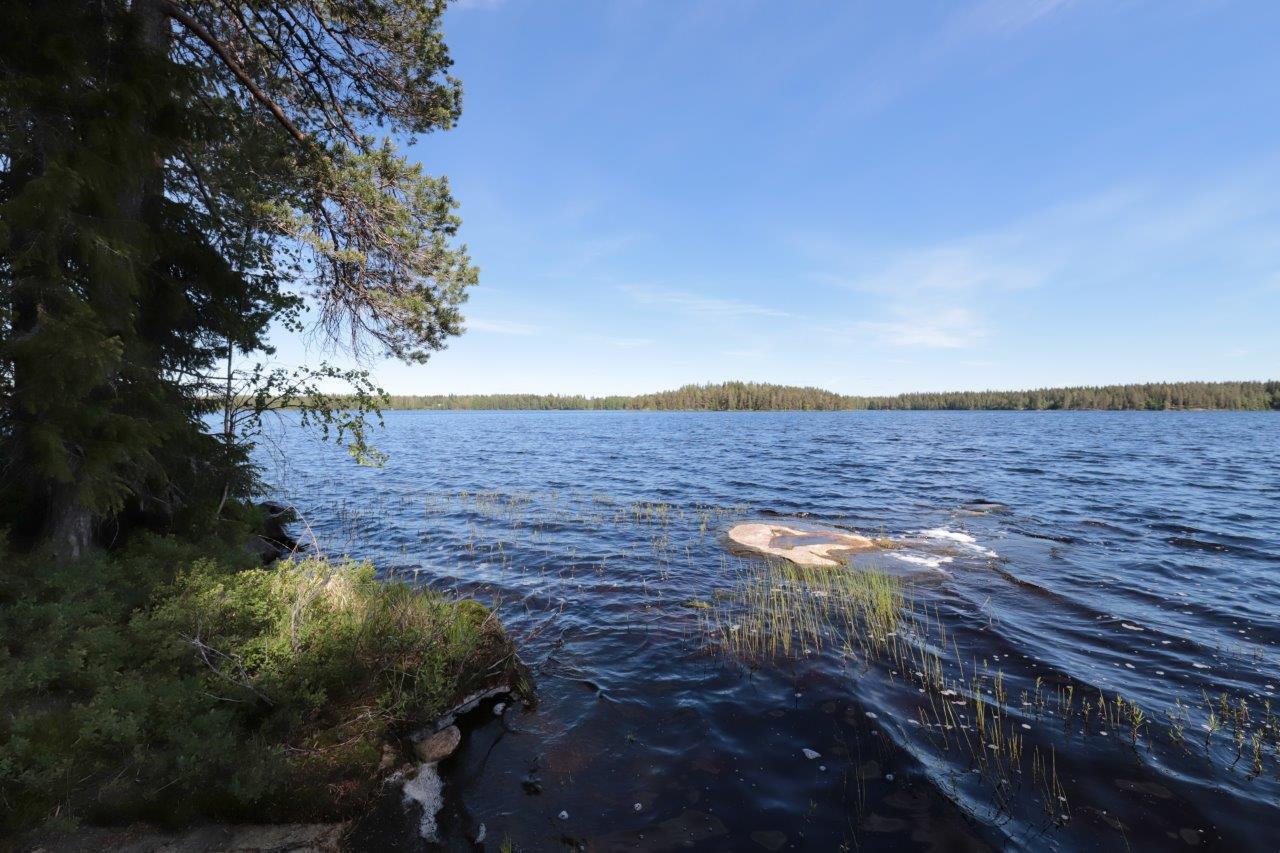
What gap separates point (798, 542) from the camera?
16.3m

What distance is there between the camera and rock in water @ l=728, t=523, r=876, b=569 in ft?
48.6

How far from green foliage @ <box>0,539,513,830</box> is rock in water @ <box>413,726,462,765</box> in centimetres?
28

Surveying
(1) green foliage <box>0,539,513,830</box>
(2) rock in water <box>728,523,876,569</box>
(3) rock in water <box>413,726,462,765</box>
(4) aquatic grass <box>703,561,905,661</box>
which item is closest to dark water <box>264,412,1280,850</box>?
(3) rock in water <box>413,726,462,765</box>

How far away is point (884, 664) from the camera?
9031mm

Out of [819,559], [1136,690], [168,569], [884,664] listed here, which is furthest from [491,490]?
[1136,690]

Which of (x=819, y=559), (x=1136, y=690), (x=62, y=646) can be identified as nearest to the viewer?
(x=62, y=646)

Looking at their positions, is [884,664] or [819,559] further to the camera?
[819,559]

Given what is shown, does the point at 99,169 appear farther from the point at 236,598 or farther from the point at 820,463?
the point at 820,463

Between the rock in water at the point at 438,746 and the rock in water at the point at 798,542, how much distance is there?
1024 cm

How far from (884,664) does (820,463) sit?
104 feet

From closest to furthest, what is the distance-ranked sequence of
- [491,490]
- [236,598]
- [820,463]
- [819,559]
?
[236,598] < [819,559] < [491,490] < [820,463]

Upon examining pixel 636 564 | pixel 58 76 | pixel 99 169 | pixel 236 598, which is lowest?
pixel 636 564

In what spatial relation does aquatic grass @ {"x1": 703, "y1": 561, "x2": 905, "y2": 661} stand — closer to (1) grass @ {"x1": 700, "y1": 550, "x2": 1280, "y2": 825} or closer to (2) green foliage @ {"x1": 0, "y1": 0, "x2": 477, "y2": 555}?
(1) grass @ {"x1": 700, "y1": 550, "x2": 1280, "y2": 825}

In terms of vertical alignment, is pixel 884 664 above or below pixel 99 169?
below
